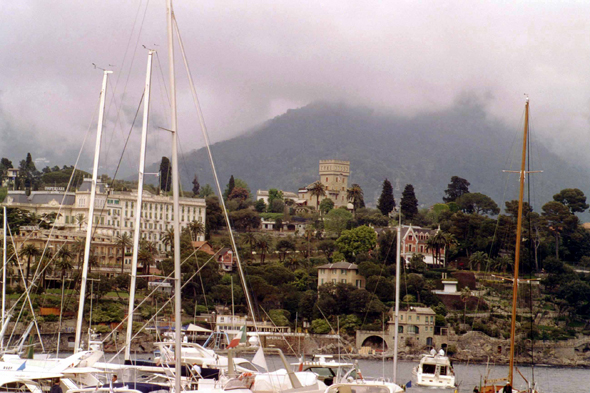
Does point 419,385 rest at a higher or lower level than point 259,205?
lower

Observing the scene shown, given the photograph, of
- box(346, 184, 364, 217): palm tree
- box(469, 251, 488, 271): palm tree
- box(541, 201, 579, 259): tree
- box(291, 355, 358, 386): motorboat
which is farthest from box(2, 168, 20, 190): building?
box(291, 355, 358, 386): motorboat

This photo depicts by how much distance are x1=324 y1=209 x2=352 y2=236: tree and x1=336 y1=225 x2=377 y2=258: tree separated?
18517 millimetres

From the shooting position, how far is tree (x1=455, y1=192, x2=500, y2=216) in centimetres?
18675

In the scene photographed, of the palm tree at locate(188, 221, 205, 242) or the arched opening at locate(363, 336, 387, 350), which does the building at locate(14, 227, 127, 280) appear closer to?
the palm tree at locate(188, 221, 205, 242)

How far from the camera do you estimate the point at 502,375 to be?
72188mm

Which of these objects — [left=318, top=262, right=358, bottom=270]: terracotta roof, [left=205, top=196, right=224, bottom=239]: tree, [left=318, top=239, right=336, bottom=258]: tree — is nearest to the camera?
[left=318, top=262, right=358, bottom=270]: terracotta roof

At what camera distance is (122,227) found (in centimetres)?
14000

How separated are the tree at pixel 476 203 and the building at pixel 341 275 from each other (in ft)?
241

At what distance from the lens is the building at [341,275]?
117 meters

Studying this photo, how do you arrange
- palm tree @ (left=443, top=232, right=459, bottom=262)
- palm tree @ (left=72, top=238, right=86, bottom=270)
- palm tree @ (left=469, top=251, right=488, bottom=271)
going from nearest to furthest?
1. palm tree @ (left=72, top=238, right=86, bottom=270)
2. palm tree @ (left=469, top=251, right=488, bottom=271)
3. palm tree @ (left=443, top=232, right=459, bottom=262)

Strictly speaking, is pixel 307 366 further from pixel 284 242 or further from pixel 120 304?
pixel 284 242

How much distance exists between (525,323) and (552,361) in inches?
194

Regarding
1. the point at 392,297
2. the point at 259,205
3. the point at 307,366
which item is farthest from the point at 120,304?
the point at 259,205

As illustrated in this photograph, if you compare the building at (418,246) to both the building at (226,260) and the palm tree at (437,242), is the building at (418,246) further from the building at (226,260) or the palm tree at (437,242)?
the building at (226,260)
